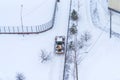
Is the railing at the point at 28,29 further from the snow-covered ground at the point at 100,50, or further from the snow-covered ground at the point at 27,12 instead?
the snow-covered ground at the point at 100,50

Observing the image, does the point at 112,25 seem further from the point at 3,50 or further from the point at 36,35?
the point at 3,50

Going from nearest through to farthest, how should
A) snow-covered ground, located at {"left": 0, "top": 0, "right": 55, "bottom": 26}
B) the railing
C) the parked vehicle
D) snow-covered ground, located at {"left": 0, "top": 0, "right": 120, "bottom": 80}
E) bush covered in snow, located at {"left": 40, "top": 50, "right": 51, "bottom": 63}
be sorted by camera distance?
snow-covered ground, located at {"left": 0, "top": 0, "right": 120, "bottom": 80}, bush covered in snow, located at {"left": 40, "top": 50, "right": 51, "bottom": 63}, the parked vehicle, the railing, snow-covered ground, located at {"left": 0, "top": 0, "right": 55, "bottom": 26}

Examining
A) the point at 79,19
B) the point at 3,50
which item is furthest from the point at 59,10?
the point at 3,50

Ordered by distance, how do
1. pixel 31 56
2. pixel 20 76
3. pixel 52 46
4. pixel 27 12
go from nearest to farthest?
pixel 20 76 < pixel 31 56 < pixel 52 46 < pixel 27 12

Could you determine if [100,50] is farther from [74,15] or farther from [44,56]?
[74,15]

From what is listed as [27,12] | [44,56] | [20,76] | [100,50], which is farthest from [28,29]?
[100,50]

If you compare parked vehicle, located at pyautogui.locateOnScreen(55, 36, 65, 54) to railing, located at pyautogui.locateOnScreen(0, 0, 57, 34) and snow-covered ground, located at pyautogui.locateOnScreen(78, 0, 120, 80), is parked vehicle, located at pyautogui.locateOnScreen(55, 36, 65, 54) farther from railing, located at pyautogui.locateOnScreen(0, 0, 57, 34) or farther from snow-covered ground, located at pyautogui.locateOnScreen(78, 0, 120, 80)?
snow-covered ground, located at pyautogui.locateOnScreen(78, 0, 120, 80)

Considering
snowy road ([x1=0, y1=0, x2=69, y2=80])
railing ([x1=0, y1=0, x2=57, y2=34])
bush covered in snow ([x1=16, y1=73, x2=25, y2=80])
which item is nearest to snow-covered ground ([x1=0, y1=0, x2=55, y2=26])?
railing ([x1=0, y1=0, x2=57, y2=34])

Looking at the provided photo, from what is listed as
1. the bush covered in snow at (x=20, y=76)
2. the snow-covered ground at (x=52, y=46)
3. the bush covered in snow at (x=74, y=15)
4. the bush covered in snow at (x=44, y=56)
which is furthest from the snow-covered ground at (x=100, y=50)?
the bush covered in snow at (x=20, y=76)

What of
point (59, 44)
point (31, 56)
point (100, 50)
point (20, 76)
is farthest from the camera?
point (59, 44)
